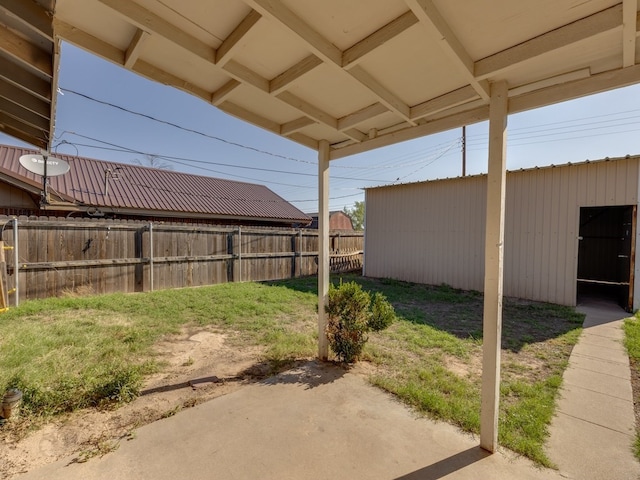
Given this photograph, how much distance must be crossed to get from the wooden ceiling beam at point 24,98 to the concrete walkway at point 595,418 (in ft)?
13.2

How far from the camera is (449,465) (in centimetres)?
172

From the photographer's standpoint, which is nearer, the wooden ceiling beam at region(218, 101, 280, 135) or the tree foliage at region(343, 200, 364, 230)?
the wooden ceiling beam at region(218, 101, 280, 135)

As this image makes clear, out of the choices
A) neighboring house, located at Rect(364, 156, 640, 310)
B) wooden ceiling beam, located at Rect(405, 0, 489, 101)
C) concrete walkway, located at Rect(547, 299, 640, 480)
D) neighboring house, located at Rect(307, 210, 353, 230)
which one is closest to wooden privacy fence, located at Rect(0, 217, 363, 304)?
neighboring house, located at Rect(364, 156, 640, 310)

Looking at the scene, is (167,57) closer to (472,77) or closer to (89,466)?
(472,77)

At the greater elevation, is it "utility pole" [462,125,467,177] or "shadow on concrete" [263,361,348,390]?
"utility pole" [462,125,467,177]

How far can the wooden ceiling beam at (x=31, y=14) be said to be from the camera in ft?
4.22

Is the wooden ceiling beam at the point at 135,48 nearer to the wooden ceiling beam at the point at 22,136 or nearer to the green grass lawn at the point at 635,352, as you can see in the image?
the wooden ceiling beam at the point at 22,136

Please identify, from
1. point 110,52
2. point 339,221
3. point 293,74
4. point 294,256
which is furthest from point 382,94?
point 339,221

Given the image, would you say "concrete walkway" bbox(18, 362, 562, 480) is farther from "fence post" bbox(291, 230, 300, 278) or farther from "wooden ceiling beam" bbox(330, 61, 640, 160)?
"fence post" bbox(291, 230, 300, 278)

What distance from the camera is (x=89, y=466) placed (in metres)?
1.68

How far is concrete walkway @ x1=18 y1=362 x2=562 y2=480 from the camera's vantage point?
65.2 inches

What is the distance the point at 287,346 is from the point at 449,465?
216cm

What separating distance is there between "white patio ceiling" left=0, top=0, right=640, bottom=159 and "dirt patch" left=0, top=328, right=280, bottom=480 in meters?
2.18

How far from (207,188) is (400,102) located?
43.4 ft
